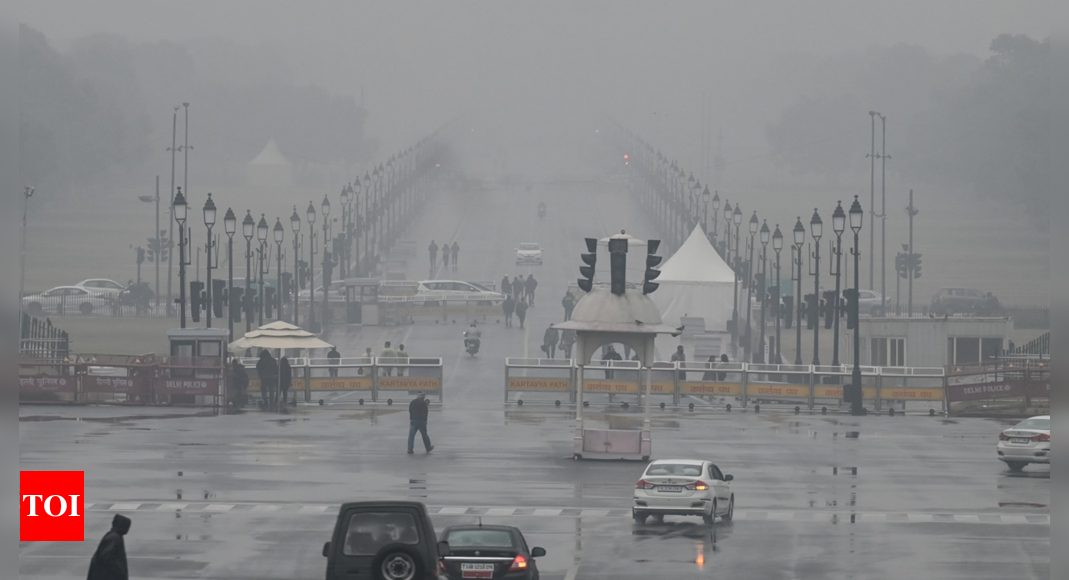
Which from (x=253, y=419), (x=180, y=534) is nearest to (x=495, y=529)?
(x=180, y=534)

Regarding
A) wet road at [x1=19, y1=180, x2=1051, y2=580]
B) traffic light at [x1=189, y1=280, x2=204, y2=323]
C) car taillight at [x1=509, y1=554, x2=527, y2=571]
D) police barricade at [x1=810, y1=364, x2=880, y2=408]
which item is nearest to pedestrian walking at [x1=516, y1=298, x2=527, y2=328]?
traffic light at [x1=189, y1=280, x2=204, y2=323]

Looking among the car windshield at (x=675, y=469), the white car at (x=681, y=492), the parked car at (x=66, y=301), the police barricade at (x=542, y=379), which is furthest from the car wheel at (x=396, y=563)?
the parked car at (x=66, y=301)

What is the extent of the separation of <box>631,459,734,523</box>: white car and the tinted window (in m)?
8.90

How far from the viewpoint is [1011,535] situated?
2333cm

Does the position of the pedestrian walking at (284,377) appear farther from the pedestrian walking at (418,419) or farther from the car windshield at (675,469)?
the car windshield at (675,469)

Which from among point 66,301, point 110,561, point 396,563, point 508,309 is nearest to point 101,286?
point 66,301

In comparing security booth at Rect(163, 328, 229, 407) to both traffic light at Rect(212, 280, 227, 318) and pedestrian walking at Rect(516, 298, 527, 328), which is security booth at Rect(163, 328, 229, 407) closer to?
traffic light at Rect(212, 280, 227, 318)

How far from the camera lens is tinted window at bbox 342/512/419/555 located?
16.0 meters

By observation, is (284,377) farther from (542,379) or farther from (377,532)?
(377,532)

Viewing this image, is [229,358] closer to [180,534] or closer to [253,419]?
[253,419]

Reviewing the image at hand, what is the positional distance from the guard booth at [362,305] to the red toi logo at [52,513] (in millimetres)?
51244

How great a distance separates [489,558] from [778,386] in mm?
Answer: 29417

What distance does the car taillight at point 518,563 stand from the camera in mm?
18000

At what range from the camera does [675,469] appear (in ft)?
82.0
